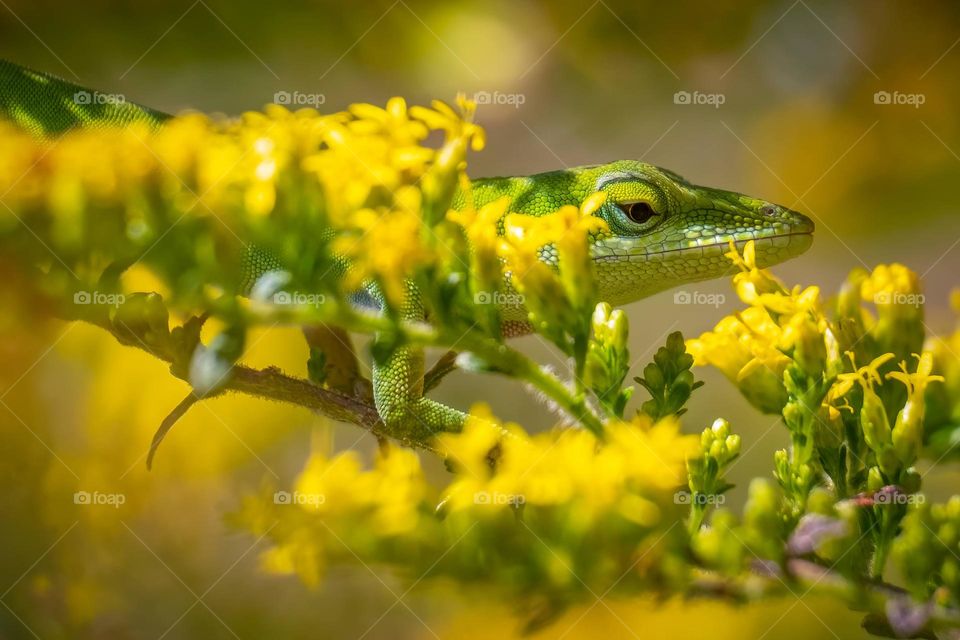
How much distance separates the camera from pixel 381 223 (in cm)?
77

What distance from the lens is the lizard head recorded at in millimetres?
1612

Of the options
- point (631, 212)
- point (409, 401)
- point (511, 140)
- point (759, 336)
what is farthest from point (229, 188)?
point (511, 140)

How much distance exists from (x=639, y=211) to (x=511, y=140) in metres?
1.37

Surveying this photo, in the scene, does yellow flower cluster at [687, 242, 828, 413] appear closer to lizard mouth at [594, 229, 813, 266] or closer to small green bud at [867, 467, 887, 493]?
small green bud at [867, 467, 887, 493]

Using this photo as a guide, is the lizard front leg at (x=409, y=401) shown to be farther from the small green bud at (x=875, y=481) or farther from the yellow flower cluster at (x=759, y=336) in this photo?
the small green bud at (x=875, y=481)

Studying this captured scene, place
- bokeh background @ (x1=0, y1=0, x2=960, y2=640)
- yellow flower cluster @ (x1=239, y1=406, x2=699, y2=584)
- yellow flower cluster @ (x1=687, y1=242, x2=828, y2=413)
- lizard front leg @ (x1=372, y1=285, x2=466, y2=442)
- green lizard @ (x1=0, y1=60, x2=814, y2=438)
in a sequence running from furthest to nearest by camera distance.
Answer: bokeh background @ (x1=0, y1=0, x2=960, y2=640) < green lizard @ (x1=0, y1=60, x2=814, y2=438) < lizard front leg @ (x1=372, y1=285, x2=466, y2=442) < yellow flower cluster @ (x1=687, y1=242, x2=828, y2=413) < yellow flower cluster @ (x1=239, y1=406, x2=699, y2=584)

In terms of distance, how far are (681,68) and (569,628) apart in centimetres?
187

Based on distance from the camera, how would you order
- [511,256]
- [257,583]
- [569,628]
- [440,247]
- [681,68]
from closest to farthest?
[440,247] → [511,256] → [569,628] → [257,583] → [681,68]

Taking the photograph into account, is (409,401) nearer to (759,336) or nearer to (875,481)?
(759,336)

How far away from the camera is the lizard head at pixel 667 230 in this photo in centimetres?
161

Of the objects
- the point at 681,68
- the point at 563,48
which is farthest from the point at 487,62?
the point at 681,68

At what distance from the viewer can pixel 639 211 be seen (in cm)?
163

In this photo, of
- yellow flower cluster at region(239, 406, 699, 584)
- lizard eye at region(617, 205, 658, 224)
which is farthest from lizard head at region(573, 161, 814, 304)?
yellow flower cluster at region(239, 406, 699, 584)

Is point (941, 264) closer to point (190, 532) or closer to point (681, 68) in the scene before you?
point (681, 68)
